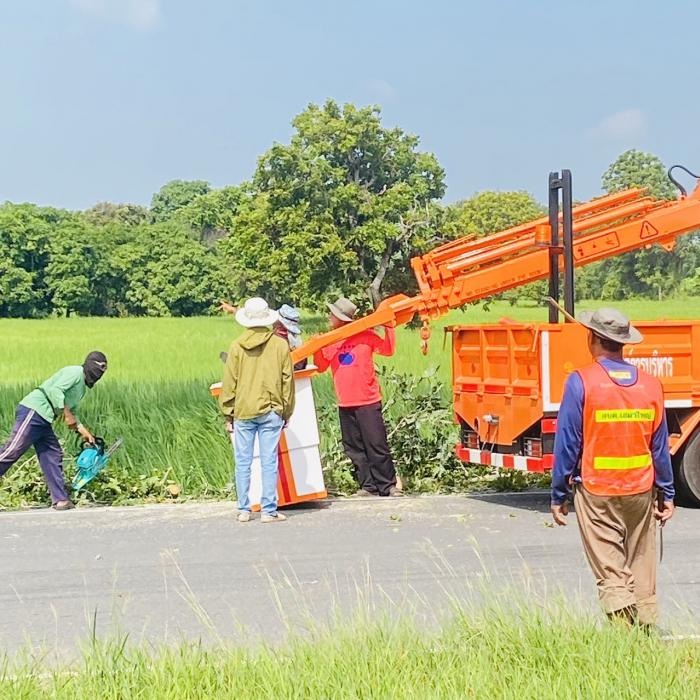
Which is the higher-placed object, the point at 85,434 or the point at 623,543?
the point at 85,434

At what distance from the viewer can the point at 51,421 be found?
33.6ft

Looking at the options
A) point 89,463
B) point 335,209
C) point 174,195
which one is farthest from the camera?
point 174,195

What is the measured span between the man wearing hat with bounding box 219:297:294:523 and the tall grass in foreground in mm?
4737

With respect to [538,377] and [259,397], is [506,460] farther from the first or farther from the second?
[259,397]

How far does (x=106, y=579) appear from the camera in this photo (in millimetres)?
7469

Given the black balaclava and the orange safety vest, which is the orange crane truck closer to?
the black balaclava

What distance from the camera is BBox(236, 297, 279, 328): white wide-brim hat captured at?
32.0 ft

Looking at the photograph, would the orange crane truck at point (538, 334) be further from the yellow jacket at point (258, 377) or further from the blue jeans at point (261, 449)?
the blue jeans at point (261, 449)

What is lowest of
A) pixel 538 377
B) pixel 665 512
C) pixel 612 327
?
pixel 665 512

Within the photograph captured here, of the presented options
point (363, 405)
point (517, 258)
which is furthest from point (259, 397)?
point (517, 258)

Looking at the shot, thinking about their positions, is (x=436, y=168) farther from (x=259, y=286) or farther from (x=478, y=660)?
(x=478, y=660)

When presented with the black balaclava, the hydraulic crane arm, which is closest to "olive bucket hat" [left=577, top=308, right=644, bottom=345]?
the hydraulic crane arm

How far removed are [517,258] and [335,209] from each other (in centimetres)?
4338

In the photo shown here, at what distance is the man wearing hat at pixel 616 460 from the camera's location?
5.24 metres
